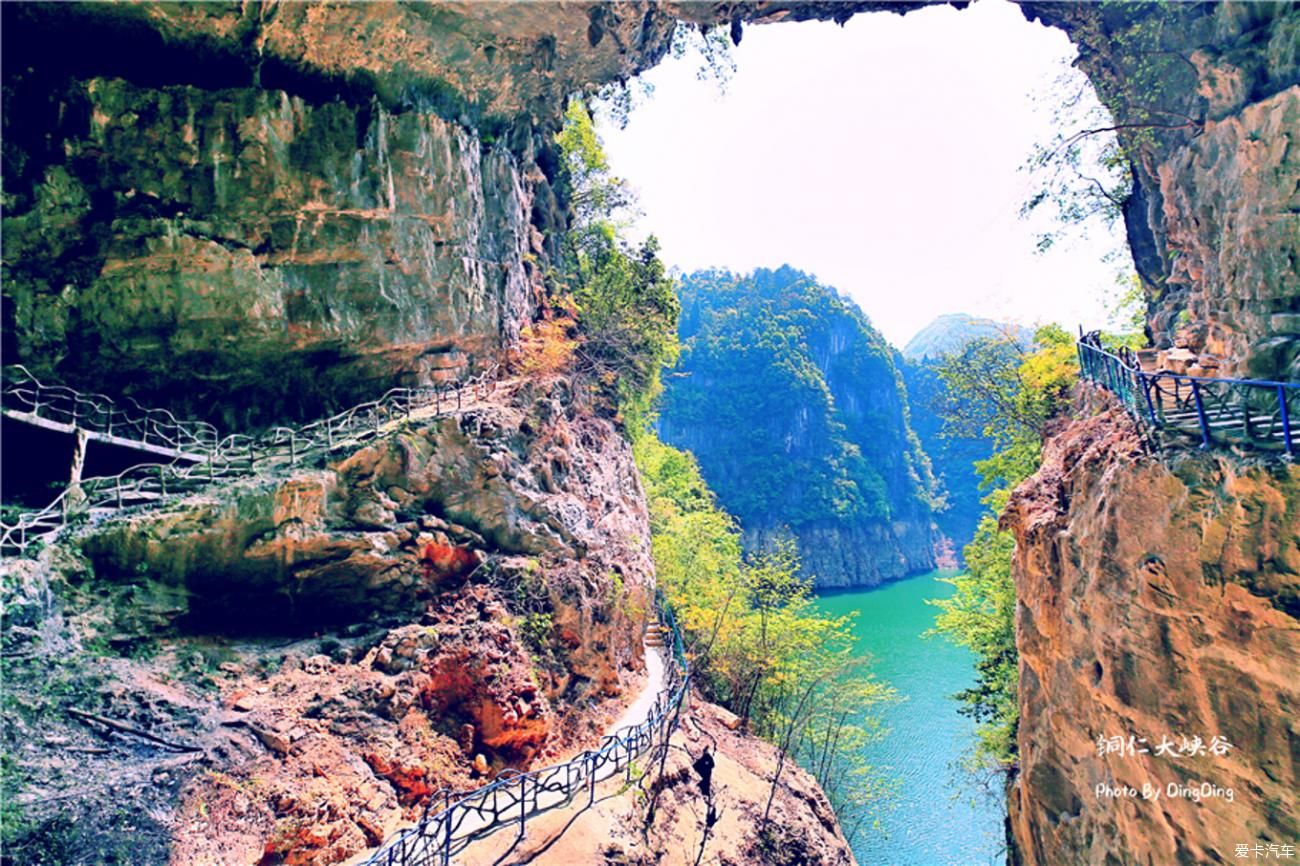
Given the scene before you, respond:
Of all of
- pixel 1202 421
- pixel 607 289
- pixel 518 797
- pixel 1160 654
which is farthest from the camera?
pixel 607 289

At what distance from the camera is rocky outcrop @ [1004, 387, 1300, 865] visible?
229 inches

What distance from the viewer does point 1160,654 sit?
7.12m

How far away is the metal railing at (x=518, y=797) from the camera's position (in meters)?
7.38

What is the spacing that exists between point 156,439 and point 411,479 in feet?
15.8

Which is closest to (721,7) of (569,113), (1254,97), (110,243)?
(569,113)

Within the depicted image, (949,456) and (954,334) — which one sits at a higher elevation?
(954,334)

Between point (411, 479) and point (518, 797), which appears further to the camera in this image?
point (411, 479)

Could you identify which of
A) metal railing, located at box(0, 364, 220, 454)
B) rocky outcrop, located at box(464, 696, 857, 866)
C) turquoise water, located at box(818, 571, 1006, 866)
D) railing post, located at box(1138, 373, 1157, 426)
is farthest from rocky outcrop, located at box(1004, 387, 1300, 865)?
metal railing, located at box(0, 364, 220, 454)

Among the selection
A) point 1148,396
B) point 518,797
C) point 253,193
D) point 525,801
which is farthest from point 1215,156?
point 253,193

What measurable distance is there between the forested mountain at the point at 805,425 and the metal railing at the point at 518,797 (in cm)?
5164

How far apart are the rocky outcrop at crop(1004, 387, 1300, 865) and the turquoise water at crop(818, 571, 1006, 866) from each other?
803cm

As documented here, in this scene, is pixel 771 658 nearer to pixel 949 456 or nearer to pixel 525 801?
pixel 525 801

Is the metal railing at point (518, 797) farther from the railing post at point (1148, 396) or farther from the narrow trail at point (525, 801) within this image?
the railing post at point (1148, 396)

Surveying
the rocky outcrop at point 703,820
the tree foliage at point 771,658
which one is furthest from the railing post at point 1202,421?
the tree foliage at point 771,658
